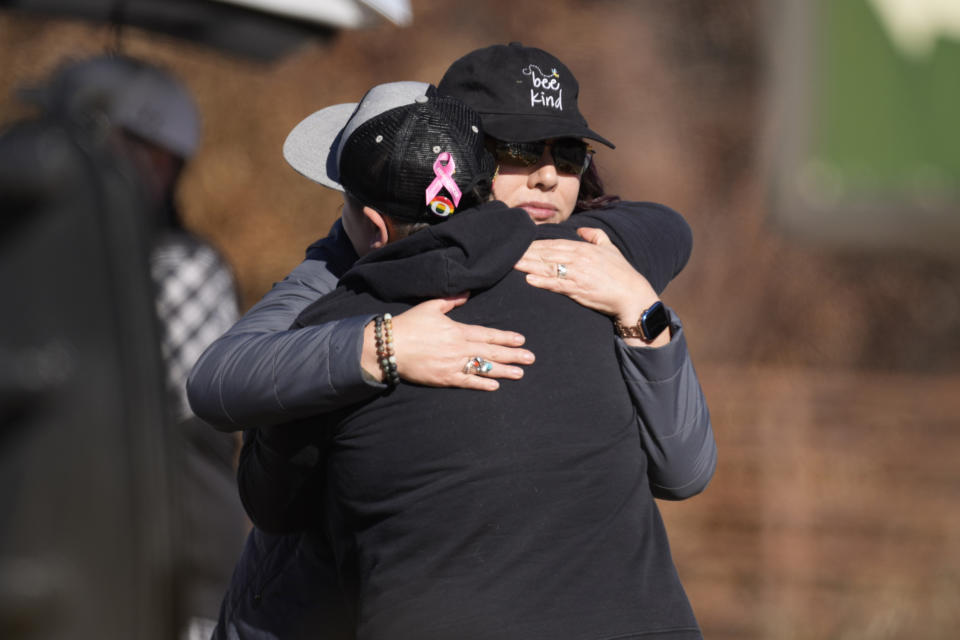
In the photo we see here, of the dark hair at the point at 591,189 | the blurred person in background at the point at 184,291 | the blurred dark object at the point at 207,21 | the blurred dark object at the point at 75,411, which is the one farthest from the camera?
the blurred dark object at the point at 207,21

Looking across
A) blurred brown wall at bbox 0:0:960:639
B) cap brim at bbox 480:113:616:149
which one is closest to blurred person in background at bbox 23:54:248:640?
cap brim at bbox 480:113:616:149

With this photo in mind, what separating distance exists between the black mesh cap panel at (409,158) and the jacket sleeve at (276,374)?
17 cm

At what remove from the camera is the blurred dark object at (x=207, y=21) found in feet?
10.8

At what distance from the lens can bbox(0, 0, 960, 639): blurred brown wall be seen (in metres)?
5.87

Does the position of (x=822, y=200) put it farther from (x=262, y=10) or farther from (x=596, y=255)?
(x=596, y=255)

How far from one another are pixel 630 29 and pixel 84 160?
22.0 ft

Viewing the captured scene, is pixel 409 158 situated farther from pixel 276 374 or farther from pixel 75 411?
pixel 75 411

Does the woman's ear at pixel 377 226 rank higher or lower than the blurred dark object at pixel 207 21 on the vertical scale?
lower

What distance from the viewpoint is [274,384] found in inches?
61.0

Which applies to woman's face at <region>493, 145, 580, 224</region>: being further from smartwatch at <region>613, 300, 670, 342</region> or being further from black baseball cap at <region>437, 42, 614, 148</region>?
smartwatch at <region>613, 300, 670, 342</region>

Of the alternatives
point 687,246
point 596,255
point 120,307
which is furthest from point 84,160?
point 687,246

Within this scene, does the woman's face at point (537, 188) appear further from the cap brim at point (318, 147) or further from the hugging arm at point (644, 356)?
the cap brim at point (318, 147)

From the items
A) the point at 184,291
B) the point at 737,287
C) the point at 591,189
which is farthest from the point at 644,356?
the point at 737,287

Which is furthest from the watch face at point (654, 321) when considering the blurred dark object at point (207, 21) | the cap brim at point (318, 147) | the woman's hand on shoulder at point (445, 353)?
the blurred dark object at point (207, 21)
